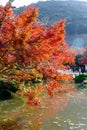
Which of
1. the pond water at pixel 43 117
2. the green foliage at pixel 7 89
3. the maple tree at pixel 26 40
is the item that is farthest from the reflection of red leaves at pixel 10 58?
the green foliage at pixel 7 89

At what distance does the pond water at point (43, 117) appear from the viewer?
20.1m

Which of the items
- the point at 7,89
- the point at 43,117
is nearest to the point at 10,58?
the point at 43,117

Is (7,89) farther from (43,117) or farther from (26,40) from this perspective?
(26,40)

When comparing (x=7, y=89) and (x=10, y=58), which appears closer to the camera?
(x=10, y=58)

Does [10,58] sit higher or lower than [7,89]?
higher

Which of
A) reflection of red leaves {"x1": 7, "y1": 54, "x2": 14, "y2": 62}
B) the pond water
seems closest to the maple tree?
reflection of red leaves {"x1": 7, "y1": 54, "x2": 14, "y2": 62}

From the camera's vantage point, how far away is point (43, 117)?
23031 millimetres

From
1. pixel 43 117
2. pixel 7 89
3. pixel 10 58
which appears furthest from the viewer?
pixel 7 89

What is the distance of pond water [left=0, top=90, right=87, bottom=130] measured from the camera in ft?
65.9

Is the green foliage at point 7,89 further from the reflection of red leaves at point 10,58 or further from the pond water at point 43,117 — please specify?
the reflection of red leaves at point 10,58

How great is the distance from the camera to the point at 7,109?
27500 mm

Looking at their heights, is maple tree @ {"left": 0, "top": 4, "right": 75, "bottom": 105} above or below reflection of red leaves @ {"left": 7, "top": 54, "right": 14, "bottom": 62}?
above

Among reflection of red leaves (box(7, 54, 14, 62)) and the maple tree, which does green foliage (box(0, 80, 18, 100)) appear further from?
reflection of red leaves (box(7, 54, 14, 62))

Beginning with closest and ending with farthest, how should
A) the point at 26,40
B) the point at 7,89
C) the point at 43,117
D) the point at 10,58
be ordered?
the point at 26,40 → the point at 10,58 → the point at 43,117 → the point at 7,89
